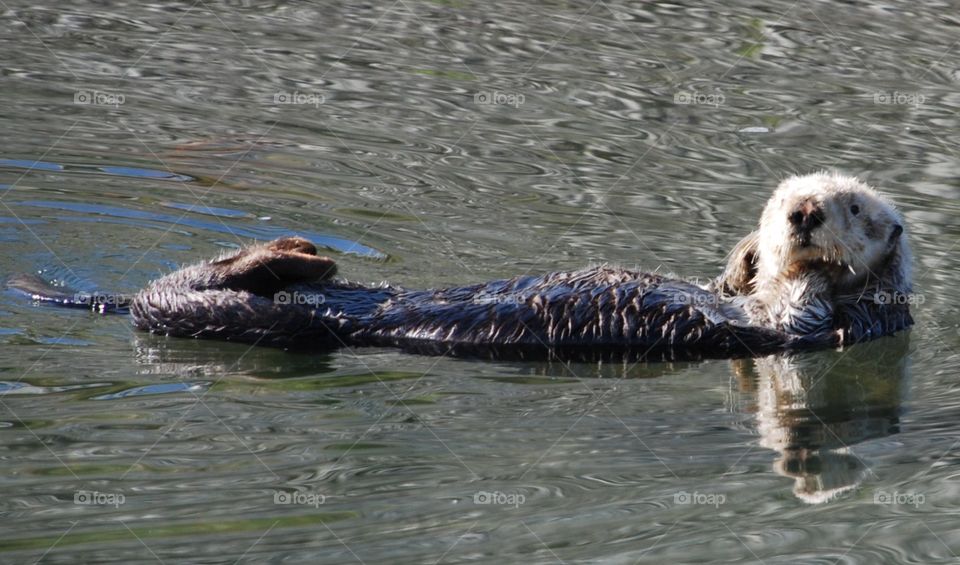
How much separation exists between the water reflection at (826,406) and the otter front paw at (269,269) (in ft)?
6.23

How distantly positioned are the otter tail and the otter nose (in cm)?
304

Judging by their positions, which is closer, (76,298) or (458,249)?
(76,298)

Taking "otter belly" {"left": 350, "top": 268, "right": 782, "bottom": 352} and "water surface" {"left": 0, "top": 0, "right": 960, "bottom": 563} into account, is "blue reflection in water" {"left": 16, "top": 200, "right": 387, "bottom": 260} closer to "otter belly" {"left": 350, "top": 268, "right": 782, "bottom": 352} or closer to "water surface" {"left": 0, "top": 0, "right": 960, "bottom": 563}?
"water surface" {"left": 0, "top": 0, "right": 960, "bottom": 563}

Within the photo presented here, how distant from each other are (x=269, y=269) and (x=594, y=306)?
56.7 inches

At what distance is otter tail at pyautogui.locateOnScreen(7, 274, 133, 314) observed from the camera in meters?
6.22

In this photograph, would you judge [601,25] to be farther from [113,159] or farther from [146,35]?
[113,159]

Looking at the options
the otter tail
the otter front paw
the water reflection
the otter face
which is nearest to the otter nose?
the otter face

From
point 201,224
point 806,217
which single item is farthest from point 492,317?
point 201,224

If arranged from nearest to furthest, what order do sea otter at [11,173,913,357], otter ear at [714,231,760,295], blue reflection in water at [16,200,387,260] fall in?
sea otter at [11,173,913,357] < otter ear at [714,231,760,295] < blue reflection in water at [16,200,387,260]

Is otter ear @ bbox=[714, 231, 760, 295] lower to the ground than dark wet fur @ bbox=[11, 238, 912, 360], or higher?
higher

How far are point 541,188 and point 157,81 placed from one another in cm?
340

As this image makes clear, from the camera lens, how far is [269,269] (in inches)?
232

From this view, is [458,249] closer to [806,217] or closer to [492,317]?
[492,317]

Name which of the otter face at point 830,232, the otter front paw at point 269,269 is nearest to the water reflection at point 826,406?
the otter face at point 830,232
